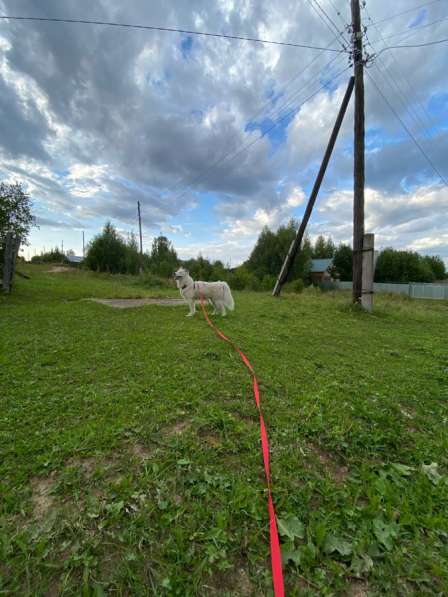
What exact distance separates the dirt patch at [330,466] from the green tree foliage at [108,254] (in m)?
39.9

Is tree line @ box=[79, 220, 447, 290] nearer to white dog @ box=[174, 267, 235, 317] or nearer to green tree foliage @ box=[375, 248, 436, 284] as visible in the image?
green tree foliage @ box=[375, 248, 436, 284]

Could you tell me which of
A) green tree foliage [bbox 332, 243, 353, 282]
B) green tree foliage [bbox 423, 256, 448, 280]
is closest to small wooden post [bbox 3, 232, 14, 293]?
green tree foliage [bbox 332, 243, 353, 282]

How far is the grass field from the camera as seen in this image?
1272 mm

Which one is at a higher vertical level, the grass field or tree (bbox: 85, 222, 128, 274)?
tree (bbox: 85, 222, 128, 274)

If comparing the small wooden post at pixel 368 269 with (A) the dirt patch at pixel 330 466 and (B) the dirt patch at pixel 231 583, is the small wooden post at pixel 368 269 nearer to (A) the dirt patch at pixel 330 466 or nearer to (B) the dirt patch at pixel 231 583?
(A) the dirt patch at pixel 330 466

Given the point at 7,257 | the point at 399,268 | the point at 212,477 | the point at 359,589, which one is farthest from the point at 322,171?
the point at 399,268

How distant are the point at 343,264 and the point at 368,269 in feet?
145

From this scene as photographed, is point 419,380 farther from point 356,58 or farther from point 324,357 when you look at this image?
point 356,58

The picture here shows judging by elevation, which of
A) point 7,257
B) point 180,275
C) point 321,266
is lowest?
point 180,275

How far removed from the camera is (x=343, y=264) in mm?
49344

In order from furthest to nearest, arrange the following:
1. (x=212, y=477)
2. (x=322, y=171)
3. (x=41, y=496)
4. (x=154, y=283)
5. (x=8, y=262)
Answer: (x=154, y=283) → (x=322, y=171) → (x=8, y=262) → (x=212, y=477) → (x=41, y=496)

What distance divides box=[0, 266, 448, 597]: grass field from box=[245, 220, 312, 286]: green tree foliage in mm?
33095

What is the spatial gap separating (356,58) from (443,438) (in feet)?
41.2

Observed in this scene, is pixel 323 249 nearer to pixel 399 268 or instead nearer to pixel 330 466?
pixel 399 268
